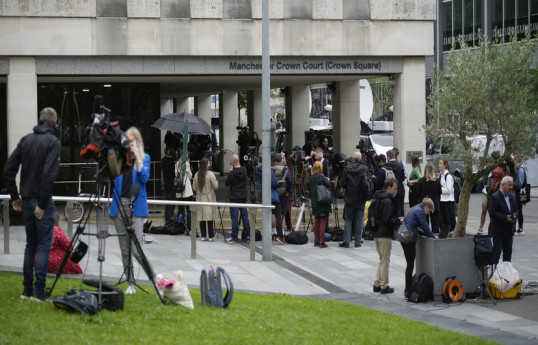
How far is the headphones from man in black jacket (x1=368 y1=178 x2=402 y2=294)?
34.6 inches

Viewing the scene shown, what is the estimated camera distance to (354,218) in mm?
18922

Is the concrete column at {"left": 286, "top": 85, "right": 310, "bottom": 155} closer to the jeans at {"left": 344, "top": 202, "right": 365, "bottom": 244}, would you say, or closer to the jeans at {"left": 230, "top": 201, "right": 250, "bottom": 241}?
the jeans at {"left": 230, "top": 201, "right": 250, "bottom": 241}

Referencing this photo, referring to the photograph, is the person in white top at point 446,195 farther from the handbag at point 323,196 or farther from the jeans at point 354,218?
the handbag at point 323,196

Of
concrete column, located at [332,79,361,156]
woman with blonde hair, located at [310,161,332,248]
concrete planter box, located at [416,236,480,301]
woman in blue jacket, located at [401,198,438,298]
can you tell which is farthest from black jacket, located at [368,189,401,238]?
concrete column, located at [332,79,361,156]

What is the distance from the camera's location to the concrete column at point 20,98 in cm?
2275

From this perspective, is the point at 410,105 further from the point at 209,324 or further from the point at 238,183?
the point at 209,324

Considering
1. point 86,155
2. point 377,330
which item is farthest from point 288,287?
point 86,155

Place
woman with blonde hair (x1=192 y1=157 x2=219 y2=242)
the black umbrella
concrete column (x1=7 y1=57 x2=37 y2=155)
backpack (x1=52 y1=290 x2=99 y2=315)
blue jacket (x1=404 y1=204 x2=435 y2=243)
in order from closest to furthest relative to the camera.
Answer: backpack (x1=52 y1=290 x2=99 y2=315) → blue jacket (x1=404 y1=204 x2=435 y2=243) → woman with blonde hair (x1=192 y1=157 x2=219 y2=242) → the black umbrella → concrete column (x1=7 y1=57 x2=37 y2=155)

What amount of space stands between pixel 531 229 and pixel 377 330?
13397 millimetres

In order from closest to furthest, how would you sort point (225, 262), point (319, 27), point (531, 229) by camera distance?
1. point (225, 262)
2. point (531, 229)
3. point (319, 27)

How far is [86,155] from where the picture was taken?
9227mm

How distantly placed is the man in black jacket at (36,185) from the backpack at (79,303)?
1.71 ft

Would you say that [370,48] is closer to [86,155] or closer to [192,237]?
[192,237]

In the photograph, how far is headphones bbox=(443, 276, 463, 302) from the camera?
13.1m
